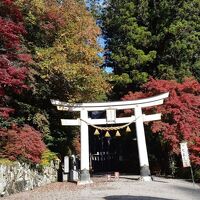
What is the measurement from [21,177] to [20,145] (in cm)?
135

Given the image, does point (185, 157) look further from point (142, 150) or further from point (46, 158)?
point (46, 158)

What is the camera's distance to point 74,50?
60.2 feet

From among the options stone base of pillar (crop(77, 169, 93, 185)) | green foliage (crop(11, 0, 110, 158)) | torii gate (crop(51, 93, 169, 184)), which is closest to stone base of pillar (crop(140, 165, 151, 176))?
torii gate (crop(51, 93, 169, 184))

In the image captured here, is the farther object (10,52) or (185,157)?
(10,52)

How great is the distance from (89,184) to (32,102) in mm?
5094

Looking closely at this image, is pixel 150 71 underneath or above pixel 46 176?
above

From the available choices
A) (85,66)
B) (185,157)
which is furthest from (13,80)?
(185,157)

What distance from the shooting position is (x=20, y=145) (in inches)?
598

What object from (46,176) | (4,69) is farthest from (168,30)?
(4,69)

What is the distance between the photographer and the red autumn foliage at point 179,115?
63.8ft

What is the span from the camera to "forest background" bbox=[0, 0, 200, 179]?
51.0 feet

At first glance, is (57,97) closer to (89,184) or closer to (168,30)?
(89,184)

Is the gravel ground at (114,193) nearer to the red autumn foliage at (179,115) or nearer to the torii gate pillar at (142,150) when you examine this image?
the torii gate pillar at (142,150)

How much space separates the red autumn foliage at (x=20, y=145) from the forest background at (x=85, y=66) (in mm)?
40
